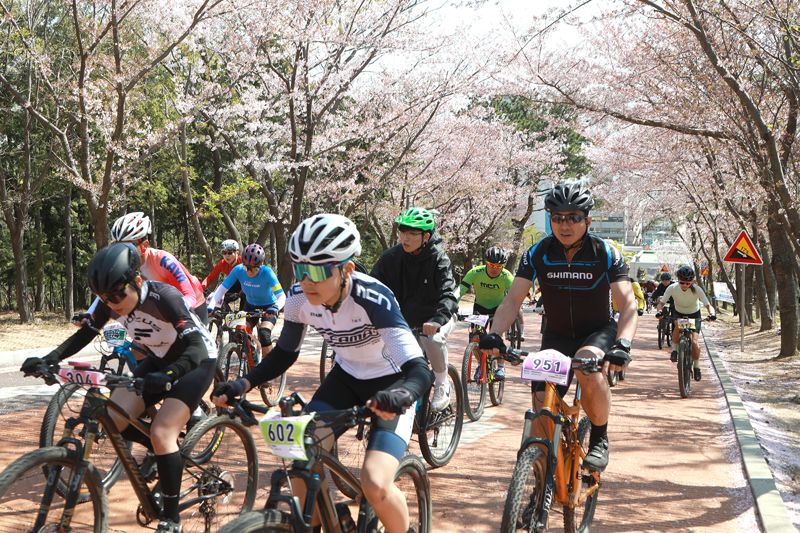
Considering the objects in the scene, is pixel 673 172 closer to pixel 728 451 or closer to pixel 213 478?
pixel 728 451

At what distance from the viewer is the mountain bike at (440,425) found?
6566mm

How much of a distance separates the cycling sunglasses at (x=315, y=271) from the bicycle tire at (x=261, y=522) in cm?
102

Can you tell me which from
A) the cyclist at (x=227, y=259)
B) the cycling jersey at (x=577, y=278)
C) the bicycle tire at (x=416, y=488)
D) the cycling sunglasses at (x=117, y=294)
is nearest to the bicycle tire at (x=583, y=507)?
the cycling jersey at (x=577, y=278)

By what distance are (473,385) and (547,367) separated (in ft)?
17.4

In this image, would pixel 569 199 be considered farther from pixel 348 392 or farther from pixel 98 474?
pixel 98 474

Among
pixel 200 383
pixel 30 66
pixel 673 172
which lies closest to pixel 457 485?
pixel 200 383

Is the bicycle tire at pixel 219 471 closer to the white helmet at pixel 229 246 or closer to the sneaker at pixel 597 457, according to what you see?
the sneaker at pixel 597 457

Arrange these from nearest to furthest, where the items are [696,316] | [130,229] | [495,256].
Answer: [130,229], [495,256], [696,316]

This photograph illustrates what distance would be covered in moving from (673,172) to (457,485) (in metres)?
26.0

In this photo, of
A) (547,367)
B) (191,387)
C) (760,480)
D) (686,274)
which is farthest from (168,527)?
(686,274)

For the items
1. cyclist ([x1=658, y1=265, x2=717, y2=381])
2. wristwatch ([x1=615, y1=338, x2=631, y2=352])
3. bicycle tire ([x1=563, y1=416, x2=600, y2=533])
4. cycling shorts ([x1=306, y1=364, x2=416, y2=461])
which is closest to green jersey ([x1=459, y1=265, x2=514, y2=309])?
cyclist ([x1=658, y1=265, x2=717, y2=381])

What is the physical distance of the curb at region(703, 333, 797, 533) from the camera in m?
5.41

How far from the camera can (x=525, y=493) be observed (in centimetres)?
400

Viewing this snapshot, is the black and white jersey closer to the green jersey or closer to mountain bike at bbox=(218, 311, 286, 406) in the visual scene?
mountain bike at bbox=(218, 311, 286, 406)
